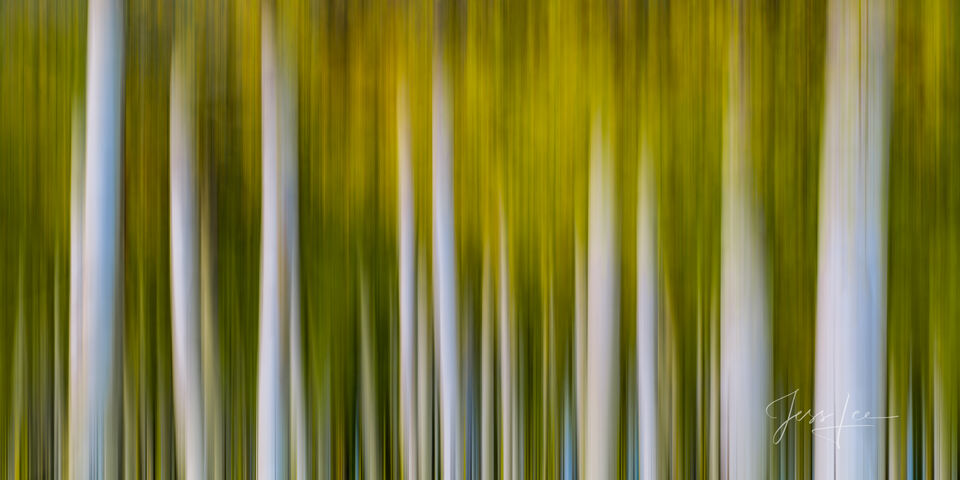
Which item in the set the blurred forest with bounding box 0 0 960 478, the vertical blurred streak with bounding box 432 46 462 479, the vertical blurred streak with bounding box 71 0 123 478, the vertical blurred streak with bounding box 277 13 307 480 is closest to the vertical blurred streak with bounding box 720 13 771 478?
the blurred forest with bounding box 0 0 960 478

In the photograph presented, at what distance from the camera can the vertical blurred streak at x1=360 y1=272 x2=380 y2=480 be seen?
0.61m

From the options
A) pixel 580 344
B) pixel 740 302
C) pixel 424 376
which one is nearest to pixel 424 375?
pixel 424 376

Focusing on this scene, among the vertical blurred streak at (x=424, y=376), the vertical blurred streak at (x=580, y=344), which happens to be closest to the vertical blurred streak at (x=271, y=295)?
the vertical blurred streak at (x=424, y=376)

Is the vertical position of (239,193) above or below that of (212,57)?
below

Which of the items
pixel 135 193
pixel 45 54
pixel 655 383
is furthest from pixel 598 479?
pixel 45 54

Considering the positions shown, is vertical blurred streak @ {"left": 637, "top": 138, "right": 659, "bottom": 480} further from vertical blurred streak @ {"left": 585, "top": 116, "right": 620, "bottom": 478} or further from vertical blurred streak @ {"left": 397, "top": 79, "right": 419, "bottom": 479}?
vertical blurred streak @ {"left": 397, "top": 79, "right": 419, "bottom": 479}

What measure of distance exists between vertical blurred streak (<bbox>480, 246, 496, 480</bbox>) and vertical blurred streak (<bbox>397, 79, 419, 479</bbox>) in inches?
2.2

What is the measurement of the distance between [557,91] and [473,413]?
269mm

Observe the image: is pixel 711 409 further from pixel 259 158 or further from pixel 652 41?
pixel 259 158

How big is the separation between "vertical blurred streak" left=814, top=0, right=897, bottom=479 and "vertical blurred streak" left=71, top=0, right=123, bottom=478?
564 millimetres

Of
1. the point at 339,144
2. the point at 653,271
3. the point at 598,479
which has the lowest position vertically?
the point at 598,479

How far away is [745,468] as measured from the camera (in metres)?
0.59

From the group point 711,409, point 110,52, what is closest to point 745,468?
point 711,409
